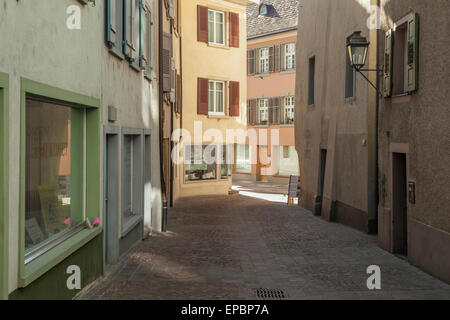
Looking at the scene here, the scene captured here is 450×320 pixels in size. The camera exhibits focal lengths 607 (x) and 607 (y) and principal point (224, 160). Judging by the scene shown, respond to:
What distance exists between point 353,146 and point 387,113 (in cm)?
420

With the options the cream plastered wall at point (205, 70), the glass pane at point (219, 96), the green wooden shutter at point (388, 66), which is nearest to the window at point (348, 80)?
the green wooden shutter at point (388, 66)

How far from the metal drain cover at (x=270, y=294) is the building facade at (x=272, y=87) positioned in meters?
28.8

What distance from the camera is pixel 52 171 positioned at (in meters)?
7.14

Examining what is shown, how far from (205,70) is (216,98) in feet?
5.02

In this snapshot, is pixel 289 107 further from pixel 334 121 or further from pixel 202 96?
pixel 334 121

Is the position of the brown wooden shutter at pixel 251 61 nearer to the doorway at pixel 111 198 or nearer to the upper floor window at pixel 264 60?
the upper floor window at pixel 264 60

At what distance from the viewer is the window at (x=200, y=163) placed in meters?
27.4

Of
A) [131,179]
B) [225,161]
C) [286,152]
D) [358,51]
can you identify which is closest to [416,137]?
[358,51]

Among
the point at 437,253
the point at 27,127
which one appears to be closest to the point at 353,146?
the point at 437,253

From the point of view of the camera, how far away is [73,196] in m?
8.14

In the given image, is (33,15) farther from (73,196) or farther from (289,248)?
(289,248)

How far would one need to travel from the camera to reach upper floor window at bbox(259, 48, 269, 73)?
3850cm

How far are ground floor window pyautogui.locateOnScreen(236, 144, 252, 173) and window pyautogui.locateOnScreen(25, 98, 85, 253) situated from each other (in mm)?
33424

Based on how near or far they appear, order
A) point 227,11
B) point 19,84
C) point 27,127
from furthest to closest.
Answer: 1. point 227,11
2. point 27,127
3. point 19,84
